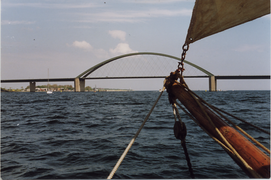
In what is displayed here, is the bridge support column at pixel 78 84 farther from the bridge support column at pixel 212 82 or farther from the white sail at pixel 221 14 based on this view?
the white sail at pixel 221 14

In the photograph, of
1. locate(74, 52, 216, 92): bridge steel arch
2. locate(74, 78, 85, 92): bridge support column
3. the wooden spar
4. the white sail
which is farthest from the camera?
locate(74, 78, 85, 92): bridge support column

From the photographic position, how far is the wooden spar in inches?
87.7

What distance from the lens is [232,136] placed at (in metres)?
2.64

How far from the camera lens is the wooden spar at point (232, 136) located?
7.31 feet

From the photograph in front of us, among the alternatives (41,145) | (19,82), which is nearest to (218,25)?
(41,145)

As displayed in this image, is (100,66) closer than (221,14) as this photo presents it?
No

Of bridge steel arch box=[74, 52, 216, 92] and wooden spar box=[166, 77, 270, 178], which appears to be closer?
wooden spar box=[166, 77, 270, 178]

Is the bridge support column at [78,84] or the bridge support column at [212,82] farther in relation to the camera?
the bridge support column at [78,84]

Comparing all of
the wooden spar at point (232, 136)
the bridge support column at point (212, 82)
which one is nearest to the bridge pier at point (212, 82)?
the bridge support column at point (212, 82)

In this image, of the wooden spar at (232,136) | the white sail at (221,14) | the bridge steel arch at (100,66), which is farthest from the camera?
the bridge steel arch at (100,66)

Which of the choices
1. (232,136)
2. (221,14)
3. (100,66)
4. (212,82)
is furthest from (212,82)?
(232,136)

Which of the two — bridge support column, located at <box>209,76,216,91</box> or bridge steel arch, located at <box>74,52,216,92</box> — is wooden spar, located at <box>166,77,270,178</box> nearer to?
bridge steel arch, located at <box>74,52,216,92</box>

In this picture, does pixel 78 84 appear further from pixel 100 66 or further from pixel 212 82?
pixel 212 82

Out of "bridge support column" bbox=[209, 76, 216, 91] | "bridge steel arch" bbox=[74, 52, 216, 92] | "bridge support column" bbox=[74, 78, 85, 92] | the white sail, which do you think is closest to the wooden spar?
the white sail
